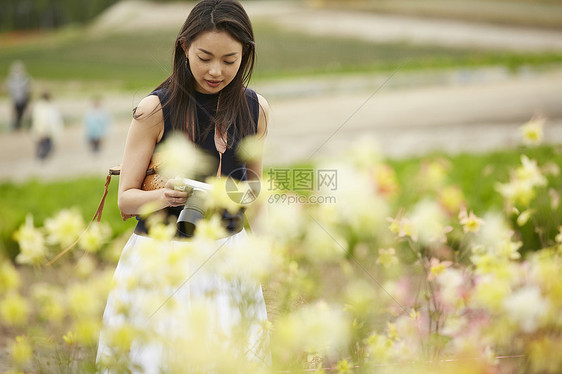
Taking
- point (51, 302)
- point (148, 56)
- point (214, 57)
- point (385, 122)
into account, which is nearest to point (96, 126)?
point (148, 56)

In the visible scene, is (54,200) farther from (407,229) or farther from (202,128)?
(407,229)

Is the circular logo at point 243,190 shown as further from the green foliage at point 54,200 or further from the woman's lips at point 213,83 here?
the green foliage at point 54,200

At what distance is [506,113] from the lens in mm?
8391

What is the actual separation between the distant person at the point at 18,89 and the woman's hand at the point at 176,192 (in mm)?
9324

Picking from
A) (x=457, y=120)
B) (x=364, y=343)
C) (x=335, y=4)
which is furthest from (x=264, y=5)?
(x=364, y=343)

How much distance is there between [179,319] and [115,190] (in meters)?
4.03

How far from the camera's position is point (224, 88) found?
1411 millimetres

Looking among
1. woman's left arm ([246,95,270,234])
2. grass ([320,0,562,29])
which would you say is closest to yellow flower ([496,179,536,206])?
woman's left arm ([246,95,270,234])

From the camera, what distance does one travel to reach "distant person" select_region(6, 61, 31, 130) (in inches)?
379

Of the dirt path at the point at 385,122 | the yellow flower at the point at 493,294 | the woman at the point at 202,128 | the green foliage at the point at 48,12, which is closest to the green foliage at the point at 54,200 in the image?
the dirt path at the point at 385,122

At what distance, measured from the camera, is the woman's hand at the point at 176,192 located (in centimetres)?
120

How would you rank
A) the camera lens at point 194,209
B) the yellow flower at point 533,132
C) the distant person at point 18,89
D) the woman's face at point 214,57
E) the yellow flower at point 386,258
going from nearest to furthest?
the camera lens at point 194,209, the woman's face at point 214,57, the yellow flower at point 386,258, the yellow flower at point 533,132, the distant person at point 18,89

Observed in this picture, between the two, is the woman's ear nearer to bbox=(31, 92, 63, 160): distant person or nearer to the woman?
the woman

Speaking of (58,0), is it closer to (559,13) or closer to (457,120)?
(457,120)
